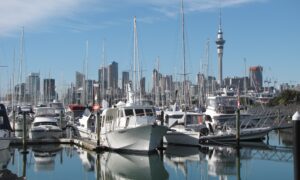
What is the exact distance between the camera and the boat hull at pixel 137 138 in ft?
125

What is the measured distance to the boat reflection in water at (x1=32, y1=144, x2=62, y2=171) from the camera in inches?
1398

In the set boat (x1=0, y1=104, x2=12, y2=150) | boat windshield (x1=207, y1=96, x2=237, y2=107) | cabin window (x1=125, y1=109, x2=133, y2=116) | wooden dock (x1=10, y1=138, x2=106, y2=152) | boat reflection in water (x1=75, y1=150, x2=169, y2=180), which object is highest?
boat windshield (x1=207, y1=96, x2=237, y2=107)

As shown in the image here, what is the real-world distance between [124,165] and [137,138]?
3.92m

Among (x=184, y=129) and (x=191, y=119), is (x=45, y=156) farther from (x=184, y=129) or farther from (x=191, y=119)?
(x=191, y=119)

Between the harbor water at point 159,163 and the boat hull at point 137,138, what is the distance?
0.67 meters

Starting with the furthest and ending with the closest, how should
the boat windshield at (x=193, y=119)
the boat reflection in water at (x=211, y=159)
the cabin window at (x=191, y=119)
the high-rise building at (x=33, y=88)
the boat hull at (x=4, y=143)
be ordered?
the high-rise building at (x=33, y=88), the boat windshield at (x=193, y=119), the cabin window at (x=191, y=119), the boat hull at (x=4, y=143), the boat reflection in water at (x=211, y=159)

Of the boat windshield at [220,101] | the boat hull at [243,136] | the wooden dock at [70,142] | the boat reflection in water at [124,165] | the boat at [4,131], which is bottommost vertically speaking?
the boat reflection in water at [124,165]

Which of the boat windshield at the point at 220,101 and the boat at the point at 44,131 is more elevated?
the boat windshield at the point at 220,101

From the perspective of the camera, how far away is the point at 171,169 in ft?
112

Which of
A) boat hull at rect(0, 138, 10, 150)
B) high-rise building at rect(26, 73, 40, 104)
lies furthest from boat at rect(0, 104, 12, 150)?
high-rise building at rect(26, 73, 40, 104)

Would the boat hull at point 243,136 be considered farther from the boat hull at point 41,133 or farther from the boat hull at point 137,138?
the boat hull at point 41,133

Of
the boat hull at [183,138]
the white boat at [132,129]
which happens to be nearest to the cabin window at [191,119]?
the boat hull at [183,138]

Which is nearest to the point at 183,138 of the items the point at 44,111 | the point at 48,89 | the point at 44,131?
the point at 44,131

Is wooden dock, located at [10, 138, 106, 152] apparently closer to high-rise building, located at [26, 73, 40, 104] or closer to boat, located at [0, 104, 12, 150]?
boat, located at [0, 104, 12, 150]
